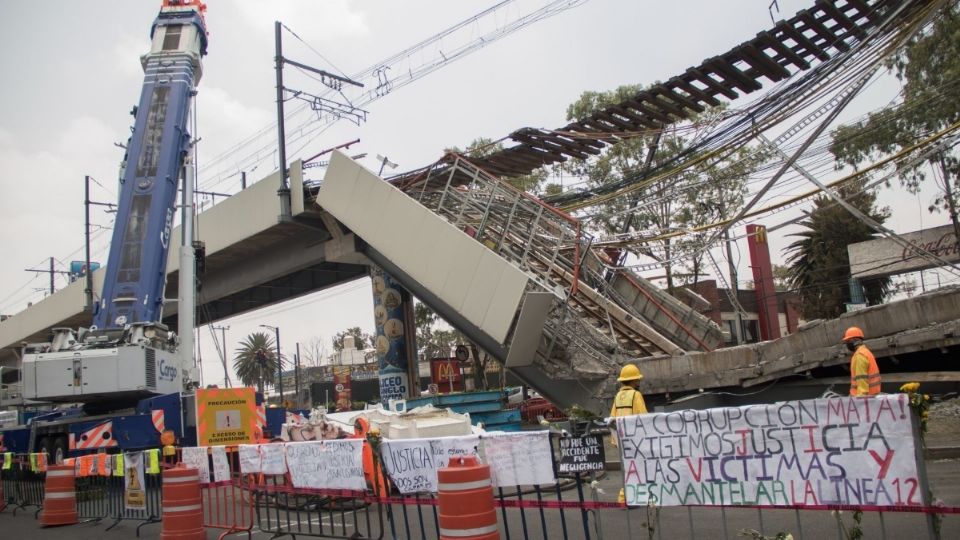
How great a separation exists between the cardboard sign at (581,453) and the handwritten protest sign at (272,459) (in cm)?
465

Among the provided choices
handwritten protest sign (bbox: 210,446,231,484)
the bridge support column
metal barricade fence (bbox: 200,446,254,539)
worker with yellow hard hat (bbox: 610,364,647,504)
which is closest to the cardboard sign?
worker with yellow hard hat (bbox: 610,364,647,504)

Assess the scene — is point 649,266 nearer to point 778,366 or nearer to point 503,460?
point 778,366

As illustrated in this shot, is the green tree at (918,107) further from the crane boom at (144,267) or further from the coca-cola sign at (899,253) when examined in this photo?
the crane boom at (144,267)

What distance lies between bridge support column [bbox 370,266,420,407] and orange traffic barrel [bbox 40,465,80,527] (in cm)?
1810

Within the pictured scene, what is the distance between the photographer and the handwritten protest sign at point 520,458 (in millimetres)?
6746

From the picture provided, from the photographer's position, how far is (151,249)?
19.2 metres

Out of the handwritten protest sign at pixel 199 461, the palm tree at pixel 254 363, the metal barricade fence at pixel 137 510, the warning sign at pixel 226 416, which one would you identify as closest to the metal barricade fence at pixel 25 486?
the metal barricade fence at pixel 137 510

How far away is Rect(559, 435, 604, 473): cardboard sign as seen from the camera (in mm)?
6398

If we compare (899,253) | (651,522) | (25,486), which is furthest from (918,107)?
(25,486)

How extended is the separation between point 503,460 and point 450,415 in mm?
7542

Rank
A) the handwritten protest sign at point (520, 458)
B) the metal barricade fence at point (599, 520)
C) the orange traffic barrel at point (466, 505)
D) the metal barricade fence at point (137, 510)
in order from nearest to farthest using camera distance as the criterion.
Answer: the orange traffic barrel at point (466, 505) → the metal barricade fence at point (599, 520) → the handwritten protest sign at point (520, 458) → the metal barricade fence at point (137, 510)

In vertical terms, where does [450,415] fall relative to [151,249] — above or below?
below

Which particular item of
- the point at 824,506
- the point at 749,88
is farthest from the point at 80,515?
the point at 749,88

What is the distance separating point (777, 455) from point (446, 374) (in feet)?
89.7
